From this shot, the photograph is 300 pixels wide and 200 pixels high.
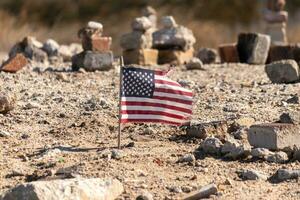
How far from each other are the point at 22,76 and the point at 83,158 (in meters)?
8.33

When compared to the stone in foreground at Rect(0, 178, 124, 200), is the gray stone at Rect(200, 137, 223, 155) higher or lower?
higher

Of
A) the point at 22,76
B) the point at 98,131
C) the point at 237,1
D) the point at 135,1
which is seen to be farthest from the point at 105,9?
the point at 98,131

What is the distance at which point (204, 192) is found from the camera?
9.72 metres

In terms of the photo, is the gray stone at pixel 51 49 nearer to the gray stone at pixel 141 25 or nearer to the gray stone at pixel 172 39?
the gray stone at pixel 172 39

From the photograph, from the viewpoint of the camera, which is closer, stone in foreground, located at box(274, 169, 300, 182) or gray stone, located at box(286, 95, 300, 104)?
stone in foreground, located at box(274, 169, 300, 182)

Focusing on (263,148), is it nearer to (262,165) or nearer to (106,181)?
(262,165)

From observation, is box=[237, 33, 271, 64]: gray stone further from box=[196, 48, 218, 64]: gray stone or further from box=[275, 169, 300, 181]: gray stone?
box=[275, 169, 300, 181]: gray stone

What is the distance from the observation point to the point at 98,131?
13.0m

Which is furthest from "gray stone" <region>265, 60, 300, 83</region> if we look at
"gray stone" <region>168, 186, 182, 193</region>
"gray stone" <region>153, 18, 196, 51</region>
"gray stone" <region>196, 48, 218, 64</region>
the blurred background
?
the blurred background

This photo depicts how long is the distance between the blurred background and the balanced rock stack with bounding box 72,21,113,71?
18.7 m

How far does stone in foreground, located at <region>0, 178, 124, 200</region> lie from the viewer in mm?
9031

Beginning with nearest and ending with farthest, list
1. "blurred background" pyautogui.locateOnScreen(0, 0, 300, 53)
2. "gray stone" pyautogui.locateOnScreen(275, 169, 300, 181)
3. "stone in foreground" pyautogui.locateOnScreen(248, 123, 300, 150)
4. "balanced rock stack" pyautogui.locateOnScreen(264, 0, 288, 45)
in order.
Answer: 1. "gray stone" pyautogui.locateOnScreen(275, 169, 300, 181)
2. "stone in foreground" pyautogui.locateOnScreen(248, 123, 300, 150)
3. "balanced rock stack" pyautogui.locateOnScreen(264, 0, 288, 45)
4. "blurred background" pyautogui.locateOnScreen(0, 0, 300, 53)

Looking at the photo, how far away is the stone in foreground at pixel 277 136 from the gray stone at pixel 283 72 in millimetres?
7067

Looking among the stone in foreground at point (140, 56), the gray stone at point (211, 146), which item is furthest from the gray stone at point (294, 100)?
the stone in foreground at point (140, 56)
